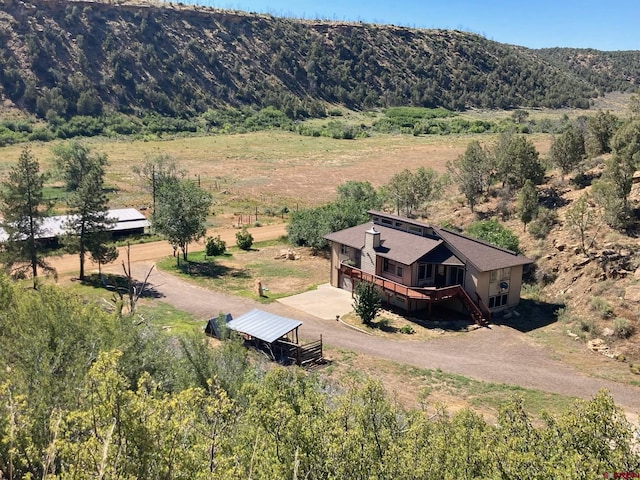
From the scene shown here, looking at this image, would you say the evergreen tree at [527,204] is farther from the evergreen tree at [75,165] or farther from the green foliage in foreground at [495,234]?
the evergreen tree at [75,165]

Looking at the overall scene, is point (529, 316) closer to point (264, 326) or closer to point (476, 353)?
point (476, 353)

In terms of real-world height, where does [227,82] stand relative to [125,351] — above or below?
above

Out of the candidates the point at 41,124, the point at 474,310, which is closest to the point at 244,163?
the point at 41,124

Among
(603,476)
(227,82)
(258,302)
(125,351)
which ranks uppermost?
(227,82)

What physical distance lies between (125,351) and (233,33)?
154909mm

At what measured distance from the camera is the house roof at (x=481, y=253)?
112ft

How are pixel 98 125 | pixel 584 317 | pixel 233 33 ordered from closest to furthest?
pixel 584 317, pixel 98 125, pixel 233 33

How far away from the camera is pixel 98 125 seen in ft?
372

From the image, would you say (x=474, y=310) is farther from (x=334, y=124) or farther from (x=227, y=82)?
(x=227, y=82)

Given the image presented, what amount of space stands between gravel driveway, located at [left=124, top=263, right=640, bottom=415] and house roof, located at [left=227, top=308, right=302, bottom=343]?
2.68m

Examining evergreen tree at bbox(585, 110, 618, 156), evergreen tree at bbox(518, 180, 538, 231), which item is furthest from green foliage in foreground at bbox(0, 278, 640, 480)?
evergreen tree at bbox(585, 110, 618, 156)

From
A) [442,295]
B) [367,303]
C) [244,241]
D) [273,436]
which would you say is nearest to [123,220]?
[244,241]

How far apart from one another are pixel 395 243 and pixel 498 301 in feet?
23.8

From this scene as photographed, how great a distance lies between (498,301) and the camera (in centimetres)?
3531
